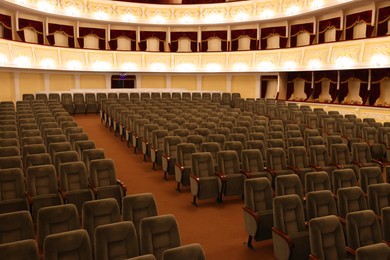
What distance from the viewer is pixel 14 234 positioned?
10.4ft

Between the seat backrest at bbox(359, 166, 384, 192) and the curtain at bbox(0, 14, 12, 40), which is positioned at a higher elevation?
the curtain at bbox(0, 14, 12, 40)

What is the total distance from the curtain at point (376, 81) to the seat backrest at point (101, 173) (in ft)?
36.4

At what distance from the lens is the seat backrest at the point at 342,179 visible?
4.90 metres

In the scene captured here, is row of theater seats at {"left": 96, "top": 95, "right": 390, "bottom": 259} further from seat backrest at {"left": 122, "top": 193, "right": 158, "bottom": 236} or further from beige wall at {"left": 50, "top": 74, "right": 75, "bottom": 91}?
beige wall at {"left": 50, "top": 74, "right": 75, "bottom": 91}

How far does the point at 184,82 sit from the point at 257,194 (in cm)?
1542

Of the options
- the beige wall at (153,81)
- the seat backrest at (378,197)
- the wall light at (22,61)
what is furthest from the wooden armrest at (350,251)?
the beige wall at (153,81)

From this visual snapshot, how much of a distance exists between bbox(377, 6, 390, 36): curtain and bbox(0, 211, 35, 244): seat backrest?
13.6m

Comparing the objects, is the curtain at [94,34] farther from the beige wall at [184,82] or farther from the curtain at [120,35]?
the beige wall at [184,82]

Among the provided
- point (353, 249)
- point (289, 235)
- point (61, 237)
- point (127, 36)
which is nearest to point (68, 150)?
point (61, 237)

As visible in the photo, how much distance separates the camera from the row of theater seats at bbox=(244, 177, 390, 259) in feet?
10.9

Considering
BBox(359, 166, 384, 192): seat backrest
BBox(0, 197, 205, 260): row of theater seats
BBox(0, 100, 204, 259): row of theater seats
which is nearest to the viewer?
BBox(0, 197, 205, 260): row of theater seats

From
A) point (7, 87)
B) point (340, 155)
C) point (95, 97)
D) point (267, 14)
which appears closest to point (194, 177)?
point (340, 155)

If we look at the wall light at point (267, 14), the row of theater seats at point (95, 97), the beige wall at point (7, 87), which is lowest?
the row of theater seats at point (95, 97)

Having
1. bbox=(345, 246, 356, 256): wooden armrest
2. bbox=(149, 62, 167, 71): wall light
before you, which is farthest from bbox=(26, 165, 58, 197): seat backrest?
bbox=(149, 62, 167, 71): wall light
